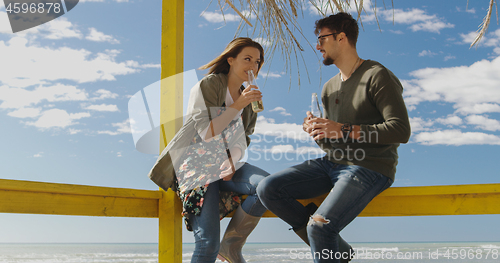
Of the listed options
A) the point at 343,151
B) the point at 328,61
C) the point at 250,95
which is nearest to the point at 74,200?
the point at 250,95

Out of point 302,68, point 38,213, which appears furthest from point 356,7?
point 38,213

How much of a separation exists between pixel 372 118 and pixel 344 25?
0.53 meters

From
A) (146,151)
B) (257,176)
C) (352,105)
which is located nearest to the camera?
(352,105)

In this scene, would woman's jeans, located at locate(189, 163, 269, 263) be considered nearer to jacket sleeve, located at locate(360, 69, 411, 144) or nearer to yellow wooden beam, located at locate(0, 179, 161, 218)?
yellow wooden beam, located at locate(0, 179, 161, 218)

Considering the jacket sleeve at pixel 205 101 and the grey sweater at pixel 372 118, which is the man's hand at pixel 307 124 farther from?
the jacket sleeve at pixel 205 101

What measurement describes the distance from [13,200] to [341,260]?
1440 mm

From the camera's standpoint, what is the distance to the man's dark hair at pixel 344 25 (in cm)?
182

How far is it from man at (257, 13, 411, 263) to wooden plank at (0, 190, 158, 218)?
28.9 inches

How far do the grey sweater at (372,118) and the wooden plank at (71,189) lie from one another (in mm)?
1023

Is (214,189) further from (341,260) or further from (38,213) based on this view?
(38,213)

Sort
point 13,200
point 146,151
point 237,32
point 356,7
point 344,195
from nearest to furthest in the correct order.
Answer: point 344,195
point 13,200
point 146,151
point 356,7
point 237,32

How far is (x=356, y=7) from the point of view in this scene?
2.42 meters

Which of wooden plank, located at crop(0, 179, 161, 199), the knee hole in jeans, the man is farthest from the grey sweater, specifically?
wooden plank, located at crop(0, 179, 161, 199)

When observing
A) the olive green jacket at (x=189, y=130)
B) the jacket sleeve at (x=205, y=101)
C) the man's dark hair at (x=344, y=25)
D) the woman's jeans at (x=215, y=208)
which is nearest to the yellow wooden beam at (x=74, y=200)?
the olive green jacket at (x=189, y=130)
